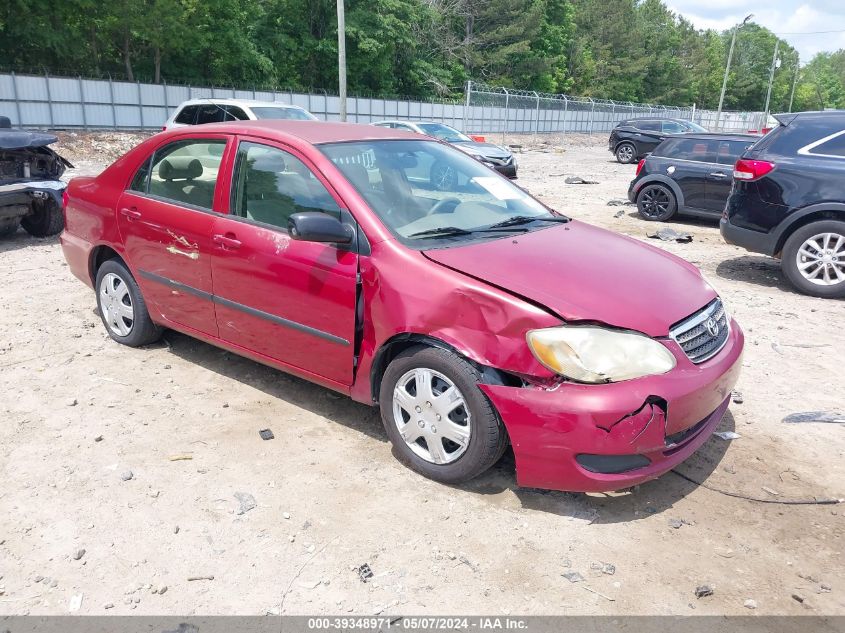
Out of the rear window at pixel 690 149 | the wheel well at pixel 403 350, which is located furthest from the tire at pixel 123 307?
the rear window at pixel 690 149

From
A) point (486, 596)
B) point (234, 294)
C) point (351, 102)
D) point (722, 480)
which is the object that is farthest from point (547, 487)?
point (351, 102)

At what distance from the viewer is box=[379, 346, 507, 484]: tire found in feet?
10.0

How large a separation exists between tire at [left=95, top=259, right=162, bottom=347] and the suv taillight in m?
6.05

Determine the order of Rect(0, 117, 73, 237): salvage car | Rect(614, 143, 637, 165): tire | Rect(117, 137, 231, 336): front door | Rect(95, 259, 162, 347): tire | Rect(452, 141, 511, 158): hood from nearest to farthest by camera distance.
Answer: Rect(117, 137, 231, 336): front door, Rect(95, 259, 162, 347): tire, Rect(0, 117, 73, 237): salvage car, Rect(452, 141, 511, 158): hood, Rect(614, 143, 637, 165): tire

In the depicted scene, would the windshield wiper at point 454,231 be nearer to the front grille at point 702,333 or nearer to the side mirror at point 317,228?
the side mirror at point 317,228

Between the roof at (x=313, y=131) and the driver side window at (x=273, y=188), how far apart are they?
0.43ft

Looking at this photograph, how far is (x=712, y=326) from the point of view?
134 inches

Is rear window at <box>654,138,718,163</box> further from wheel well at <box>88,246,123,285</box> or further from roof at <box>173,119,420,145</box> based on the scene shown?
wheel well at <box>88,246,123,285</box>

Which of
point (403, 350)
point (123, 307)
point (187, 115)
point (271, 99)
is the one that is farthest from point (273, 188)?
point (271, 99)

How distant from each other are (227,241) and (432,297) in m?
1.50

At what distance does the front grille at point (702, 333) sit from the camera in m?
3.15

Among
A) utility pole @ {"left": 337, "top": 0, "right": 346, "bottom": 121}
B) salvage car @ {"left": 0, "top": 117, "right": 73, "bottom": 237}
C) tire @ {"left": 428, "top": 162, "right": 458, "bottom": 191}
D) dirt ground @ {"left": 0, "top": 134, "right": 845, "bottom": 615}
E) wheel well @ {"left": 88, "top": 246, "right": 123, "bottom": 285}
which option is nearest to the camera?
dirt ground @ {"left": 0, "top": 134, "right": 845, "bottom": 615}

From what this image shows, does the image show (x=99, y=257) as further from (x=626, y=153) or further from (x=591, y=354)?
(x=626, y=153)

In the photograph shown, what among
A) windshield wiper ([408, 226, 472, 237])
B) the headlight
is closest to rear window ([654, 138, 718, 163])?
windshield wiper ([408, 226, 472, 237])
